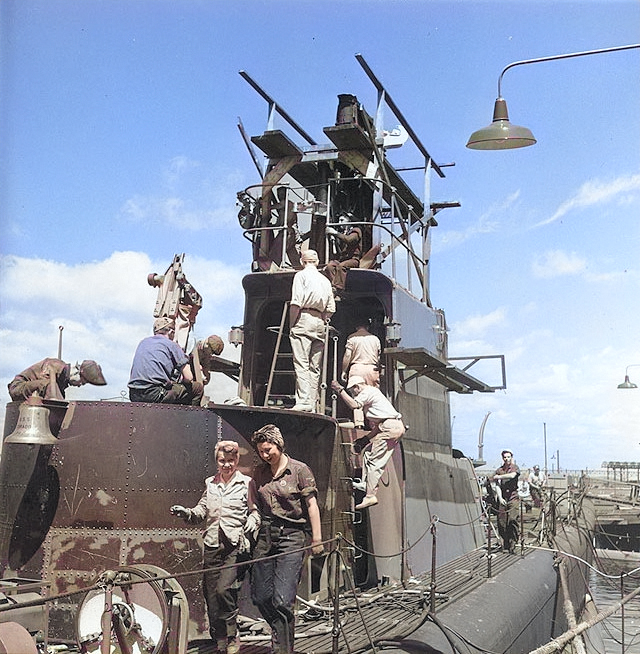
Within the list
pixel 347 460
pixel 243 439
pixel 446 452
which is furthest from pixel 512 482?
pixel 243 439

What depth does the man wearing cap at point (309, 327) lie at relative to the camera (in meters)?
9.78

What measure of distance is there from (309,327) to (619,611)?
17.0m

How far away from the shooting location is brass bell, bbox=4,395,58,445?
7.03 metres

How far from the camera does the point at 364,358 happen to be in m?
10.7

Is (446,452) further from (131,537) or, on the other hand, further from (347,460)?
(131,537)

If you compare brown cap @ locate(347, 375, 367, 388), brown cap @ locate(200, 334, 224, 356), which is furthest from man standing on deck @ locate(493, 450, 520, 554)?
brown cap @ locate(200, 334, 224, 356)

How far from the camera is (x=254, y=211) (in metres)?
12.7

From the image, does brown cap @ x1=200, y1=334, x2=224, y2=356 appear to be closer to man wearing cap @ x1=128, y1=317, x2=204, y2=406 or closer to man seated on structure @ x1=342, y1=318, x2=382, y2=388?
man wearing cap @ x1=128, y1=317, x2=204, y2=406

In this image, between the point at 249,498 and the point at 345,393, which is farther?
the point at 345,393

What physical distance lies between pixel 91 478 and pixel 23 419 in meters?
0.80

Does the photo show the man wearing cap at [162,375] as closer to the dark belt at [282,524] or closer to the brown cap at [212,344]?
the brown cap at [212,344]

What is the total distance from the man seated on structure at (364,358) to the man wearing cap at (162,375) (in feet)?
9.51

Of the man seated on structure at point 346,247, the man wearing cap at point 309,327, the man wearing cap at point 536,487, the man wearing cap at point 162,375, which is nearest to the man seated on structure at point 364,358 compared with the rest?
the man wearing cap at point 309,327

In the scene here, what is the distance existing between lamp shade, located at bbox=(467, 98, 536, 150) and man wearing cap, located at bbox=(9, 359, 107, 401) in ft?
14.1
